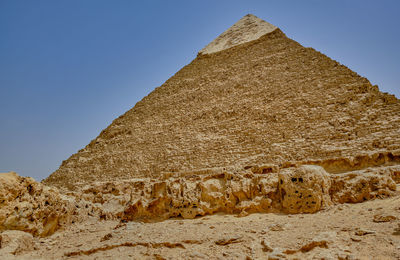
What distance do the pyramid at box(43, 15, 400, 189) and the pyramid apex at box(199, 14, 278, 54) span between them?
0.16 m

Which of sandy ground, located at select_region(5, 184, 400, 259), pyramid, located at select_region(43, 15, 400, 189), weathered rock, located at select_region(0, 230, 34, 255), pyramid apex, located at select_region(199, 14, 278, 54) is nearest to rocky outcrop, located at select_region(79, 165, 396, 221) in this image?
sandy ground, located at select_region(5, 184, 400, 259)

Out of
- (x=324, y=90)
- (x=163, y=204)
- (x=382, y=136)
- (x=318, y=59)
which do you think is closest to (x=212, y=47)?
(x=318, y=59)

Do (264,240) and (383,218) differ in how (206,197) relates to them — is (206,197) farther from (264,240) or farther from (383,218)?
(383,218)

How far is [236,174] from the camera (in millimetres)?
4879

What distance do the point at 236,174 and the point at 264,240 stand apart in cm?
219

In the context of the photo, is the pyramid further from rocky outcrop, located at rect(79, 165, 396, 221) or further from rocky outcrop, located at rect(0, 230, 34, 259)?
rocky outcrop, located at rect(0, 230, 34, 259)

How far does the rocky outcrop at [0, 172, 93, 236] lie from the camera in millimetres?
3570

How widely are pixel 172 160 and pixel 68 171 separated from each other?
21.3 ft

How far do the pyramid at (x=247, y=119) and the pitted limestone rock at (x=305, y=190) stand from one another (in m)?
2.90

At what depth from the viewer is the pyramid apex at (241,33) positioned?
655 inches

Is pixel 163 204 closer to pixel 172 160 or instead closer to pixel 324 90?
pixel 172 160

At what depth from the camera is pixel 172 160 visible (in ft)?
34.7

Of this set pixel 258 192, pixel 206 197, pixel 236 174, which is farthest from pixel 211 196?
pixel 258 192

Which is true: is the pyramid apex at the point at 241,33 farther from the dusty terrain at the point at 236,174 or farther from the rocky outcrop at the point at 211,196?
the rocky outcrop at the point at 211,196
